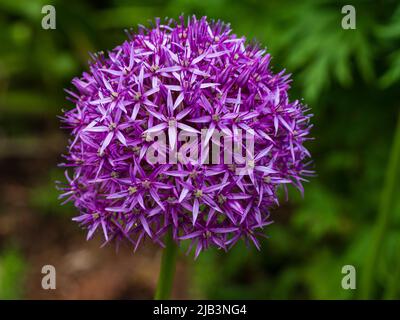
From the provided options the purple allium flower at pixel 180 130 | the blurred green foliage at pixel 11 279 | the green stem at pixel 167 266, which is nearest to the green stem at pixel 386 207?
the purple allium flower at pixel 180 130

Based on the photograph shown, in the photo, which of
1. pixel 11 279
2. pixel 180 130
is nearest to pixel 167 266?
pixel 180 130

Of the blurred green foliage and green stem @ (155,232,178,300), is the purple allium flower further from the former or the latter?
the blurred green foliage

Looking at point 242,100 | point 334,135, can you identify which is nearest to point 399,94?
point 334,135

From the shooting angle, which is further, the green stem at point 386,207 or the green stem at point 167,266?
the green stem at point 386,207

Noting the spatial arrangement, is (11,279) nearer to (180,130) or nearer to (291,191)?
(291,191)

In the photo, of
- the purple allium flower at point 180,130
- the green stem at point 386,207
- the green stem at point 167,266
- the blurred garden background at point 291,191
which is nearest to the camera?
the purple allium flower at point 180,130

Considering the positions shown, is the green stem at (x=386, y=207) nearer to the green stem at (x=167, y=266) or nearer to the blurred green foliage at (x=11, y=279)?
the green stem at (x=167, y=266)
